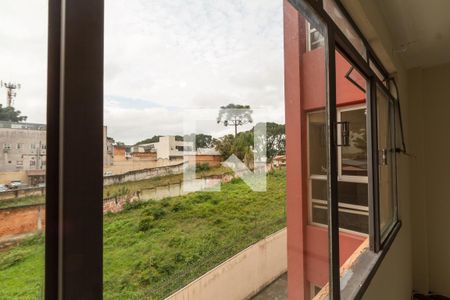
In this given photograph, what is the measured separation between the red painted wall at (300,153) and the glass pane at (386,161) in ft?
0.82

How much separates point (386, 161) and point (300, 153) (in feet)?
2.51

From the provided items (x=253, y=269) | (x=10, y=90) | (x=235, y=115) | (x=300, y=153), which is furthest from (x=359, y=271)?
(x=10, y=90)

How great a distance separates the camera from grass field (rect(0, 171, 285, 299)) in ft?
1.23

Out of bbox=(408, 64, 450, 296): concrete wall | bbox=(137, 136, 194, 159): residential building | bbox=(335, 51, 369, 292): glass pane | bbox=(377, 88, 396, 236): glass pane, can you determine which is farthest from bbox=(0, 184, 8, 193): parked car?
bbox=(408, 64, 450, 296): concrete wall

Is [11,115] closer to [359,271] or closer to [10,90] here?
[10,90]

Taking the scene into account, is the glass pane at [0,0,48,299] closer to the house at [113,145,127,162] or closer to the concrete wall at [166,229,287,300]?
the house at [113,145,127,162]

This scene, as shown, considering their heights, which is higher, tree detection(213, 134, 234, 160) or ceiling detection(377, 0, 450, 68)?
ceiling detection(377, 0, 450, 68)

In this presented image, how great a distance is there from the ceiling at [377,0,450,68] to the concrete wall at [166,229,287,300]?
197cm

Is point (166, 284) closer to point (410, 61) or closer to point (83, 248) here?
point (83, 248)

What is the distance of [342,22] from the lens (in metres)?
1.36

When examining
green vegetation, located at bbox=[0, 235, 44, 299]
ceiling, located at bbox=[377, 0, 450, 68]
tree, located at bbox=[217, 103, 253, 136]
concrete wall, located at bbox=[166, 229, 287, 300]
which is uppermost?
ceiling, located at bbox=[377, 0, 450, 68]

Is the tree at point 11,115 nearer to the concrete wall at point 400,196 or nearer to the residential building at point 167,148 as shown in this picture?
the residential building at point 167,148

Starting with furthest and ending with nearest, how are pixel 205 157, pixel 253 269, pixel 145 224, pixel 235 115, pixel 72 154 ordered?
1. pixel 253 269
2. pixel 235 115
3. pixel 205 157
4. pixel 145 224
5. pixel 72 154

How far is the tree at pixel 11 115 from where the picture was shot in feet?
1.22
